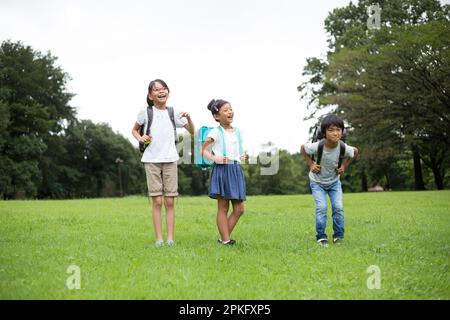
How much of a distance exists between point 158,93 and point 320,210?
3005 mm

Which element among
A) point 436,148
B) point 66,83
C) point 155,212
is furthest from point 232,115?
point 66,83

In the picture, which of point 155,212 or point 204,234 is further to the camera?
point 204,234

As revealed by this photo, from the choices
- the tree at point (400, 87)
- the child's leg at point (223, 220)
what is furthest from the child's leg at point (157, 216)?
the tree at point (400, 87)

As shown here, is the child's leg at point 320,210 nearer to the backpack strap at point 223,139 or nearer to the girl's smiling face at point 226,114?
the backpack strap at point 223,139

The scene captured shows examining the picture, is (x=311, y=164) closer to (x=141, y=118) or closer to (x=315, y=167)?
(x=315, y=167)

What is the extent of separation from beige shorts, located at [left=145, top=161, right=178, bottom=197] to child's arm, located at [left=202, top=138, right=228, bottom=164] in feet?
1.56

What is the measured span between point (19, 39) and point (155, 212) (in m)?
47.8

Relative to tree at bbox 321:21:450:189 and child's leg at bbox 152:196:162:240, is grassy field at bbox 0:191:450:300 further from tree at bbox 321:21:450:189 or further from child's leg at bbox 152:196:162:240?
tree at bbox 321:21:450:189

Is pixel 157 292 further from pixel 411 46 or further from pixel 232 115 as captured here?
pixel 411 46

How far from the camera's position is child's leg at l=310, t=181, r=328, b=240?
23.4ft

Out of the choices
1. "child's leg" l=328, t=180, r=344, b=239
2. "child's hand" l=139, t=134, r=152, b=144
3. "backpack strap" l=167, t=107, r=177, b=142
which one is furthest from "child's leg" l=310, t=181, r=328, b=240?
"child's hand" l=139, t=134, r=152, b=144

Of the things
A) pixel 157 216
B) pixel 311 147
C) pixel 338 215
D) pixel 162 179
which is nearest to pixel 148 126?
pixel 162 179
